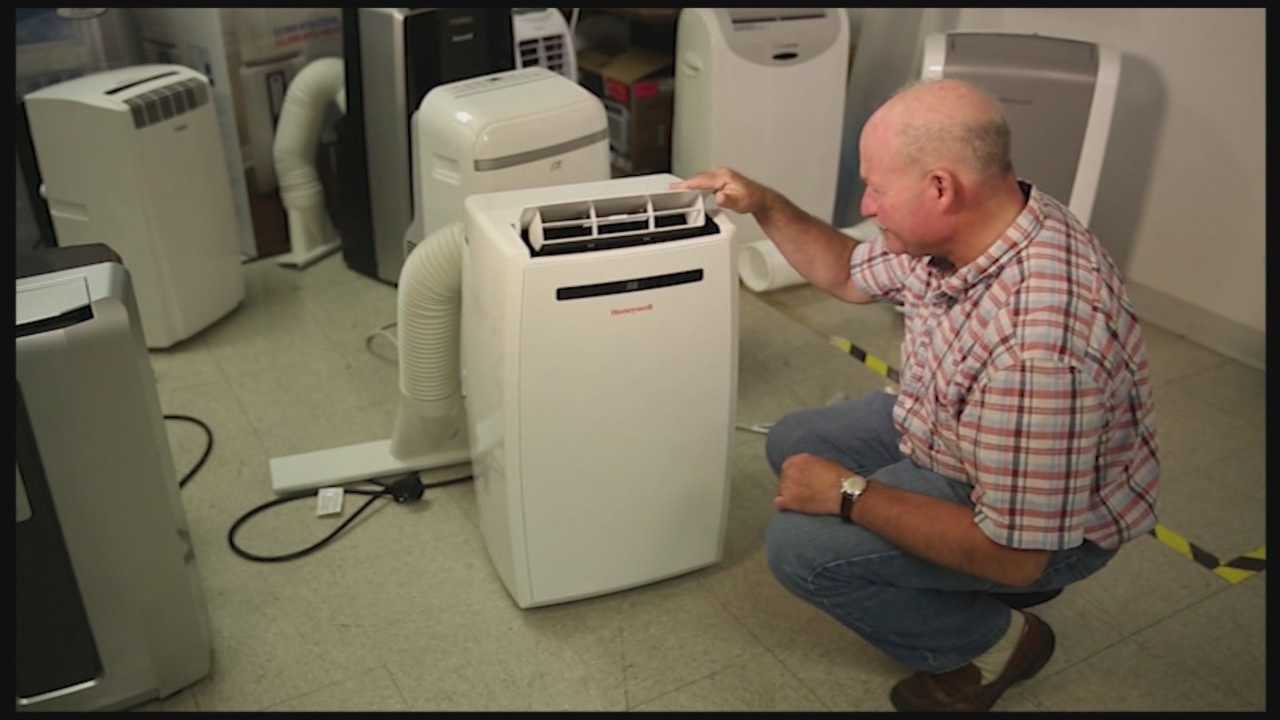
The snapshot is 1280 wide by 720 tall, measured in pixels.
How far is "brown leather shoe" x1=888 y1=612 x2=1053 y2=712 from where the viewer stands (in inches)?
61.8

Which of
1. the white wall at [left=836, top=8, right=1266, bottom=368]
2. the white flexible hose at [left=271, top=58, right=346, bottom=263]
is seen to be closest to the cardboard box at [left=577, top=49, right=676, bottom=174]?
the white flexible hose at [left=271, top=58, right=346, bottom=263]

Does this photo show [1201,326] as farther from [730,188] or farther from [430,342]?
[430,342]

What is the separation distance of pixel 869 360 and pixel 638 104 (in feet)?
4.13

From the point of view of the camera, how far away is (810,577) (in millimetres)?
1464

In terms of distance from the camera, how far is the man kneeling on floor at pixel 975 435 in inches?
47.8

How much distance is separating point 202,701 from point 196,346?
1.14 m

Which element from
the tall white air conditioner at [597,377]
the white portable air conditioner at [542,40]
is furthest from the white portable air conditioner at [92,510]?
the white portable air conditioner at [542,40]

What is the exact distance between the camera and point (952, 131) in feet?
4.03

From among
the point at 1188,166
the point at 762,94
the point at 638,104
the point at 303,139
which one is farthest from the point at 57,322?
the point at 1188,166

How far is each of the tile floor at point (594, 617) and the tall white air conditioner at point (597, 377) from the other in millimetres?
104

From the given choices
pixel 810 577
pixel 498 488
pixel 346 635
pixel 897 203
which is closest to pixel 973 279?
pixel 897 203

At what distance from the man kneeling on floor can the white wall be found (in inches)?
54.2

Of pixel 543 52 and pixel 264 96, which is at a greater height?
pixel 543 52

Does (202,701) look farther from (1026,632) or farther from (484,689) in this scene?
(1026,632)
